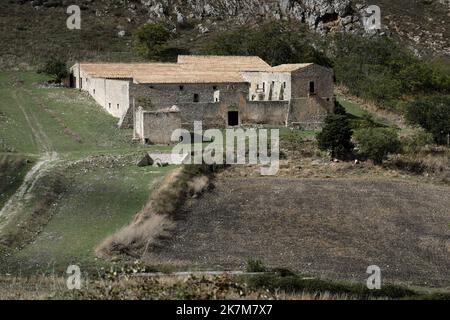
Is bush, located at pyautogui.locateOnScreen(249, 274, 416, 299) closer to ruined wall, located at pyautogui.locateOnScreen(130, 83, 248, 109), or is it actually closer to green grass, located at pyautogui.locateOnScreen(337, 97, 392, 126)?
ruined wall, located at pyautogui.locateOnScreen(130, 83, 248, 109)

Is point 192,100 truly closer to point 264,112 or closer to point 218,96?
point 218,96

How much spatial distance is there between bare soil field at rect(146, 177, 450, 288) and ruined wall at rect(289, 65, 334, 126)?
26.1 feet

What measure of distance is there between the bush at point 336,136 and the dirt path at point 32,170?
1466 cm

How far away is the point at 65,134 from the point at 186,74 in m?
9.52

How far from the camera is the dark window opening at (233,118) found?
167ft

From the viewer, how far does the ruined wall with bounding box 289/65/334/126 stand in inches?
2020

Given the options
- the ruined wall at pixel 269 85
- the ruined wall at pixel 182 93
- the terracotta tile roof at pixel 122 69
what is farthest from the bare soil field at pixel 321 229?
the terracotta tile roof at pixel 122 69

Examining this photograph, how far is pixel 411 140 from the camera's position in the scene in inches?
1941

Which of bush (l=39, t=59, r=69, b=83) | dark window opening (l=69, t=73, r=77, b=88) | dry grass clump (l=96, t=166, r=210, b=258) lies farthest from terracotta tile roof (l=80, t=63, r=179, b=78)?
dry grass clump (l=96, t=166, r=210, b=258)

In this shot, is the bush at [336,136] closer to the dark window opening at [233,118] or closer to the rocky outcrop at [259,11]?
the dark window opening at [233,118]
